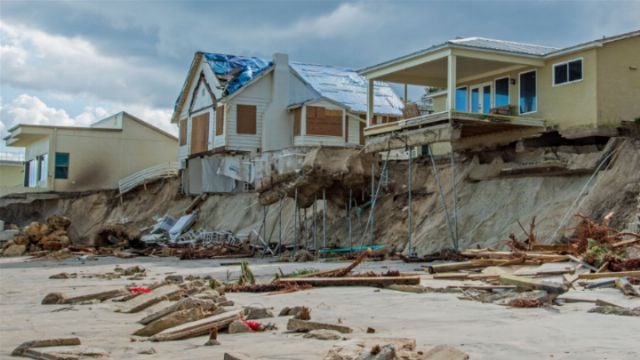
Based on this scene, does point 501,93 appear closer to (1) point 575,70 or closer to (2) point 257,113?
(1) point 575,70

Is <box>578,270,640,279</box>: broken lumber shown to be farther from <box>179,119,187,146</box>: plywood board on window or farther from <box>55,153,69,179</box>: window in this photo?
<box>55,153,69,179</box>: window

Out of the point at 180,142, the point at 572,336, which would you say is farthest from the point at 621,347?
the point at 180,142

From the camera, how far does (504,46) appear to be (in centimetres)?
2919

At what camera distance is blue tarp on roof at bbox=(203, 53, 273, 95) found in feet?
146

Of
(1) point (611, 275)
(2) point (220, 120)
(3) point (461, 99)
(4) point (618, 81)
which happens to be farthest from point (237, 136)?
(1) point (611, 275)

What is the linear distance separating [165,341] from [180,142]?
136 ft

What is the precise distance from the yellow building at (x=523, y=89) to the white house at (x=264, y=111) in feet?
41.2

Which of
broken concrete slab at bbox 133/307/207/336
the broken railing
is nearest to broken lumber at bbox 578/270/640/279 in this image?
broken concrete slab at bbox 133/307/207/336

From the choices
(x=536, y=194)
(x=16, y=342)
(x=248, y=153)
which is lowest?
(x=16, y=342)

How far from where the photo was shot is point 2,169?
7038 centimetres

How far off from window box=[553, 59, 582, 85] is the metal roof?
96 centimetres

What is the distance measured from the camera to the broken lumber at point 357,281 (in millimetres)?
15227

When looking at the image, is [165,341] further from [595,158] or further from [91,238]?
[91,238]

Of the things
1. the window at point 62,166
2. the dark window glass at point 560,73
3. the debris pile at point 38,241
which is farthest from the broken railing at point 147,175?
the dark window glass at point 560,73
